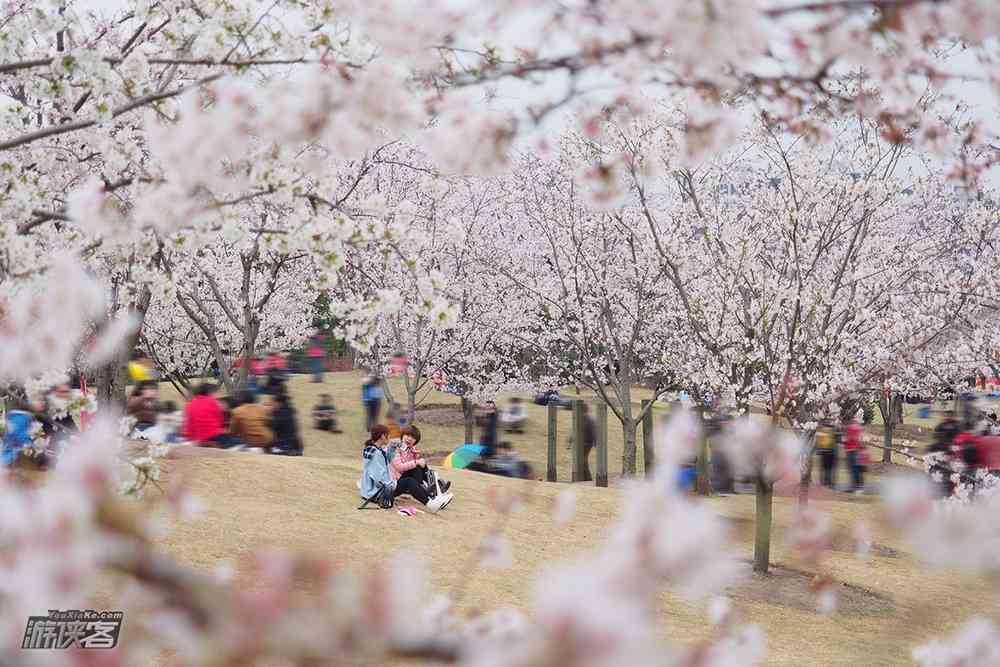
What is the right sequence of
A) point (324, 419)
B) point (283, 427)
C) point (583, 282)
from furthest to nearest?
point (324, 419) → point (583, 282) → point (283, 427)

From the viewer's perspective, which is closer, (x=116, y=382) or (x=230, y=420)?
(x=116, y=382)

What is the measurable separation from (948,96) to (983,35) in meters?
7.68

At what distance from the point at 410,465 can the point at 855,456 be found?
1148 cm

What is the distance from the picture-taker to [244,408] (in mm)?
14984

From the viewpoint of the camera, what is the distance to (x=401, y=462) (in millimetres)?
12797

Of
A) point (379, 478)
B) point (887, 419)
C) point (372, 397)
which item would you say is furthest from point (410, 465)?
point (887, 419)

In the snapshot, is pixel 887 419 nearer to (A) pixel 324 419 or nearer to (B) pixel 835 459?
(B) pixel 835 459

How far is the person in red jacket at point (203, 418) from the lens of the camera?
13896 mm

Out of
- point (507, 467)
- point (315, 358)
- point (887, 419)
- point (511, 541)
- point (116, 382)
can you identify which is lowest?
point (507, 467)

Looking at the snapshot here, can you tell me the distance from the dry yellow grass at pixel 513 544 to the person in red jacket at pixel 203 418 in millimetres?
822

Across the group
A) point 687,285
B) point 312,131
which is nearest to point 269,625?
point 312,131

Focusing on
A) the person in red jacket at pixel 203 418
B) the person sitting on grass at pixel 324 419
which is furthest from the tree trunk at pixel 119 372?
the person sitting on grass at pixel 324 419

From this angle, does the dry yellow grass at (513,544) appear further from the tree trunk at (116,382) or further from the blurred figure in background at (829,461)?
the blurred figure in background at (829,461)

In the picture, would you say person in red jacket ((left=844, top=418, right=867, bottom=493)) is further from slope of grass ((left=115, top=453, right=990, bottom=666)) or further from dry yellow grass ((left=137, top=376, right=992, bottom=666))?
slope of grass ((left=115, top=453, right=990, bottom=666))
